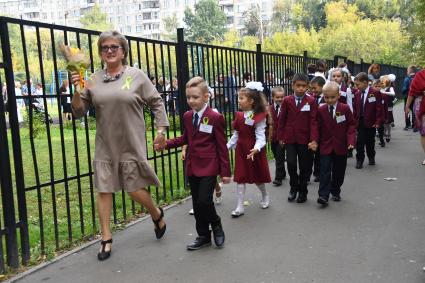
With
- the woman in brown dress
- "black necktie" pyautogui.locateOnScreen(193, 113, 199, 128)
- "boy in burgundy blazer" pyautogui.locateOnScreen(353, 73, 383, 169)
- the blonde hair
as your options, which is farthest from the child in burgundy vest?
"boy in burgundy blazer" pyautogui.locateOnScreen(353, 73, 383, 169)

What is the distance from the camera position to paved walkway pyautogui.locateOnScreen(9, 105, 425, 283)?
12.7 feet

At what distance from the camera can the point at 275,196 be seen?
6539 millimetres

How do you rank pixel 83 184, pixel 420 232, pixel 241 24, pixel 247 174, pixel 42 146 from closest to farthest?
1. pixel 420 232
2. pixel 247 174
3. pixel 83 184
4. pixel 42 146
5. pixel 241 24

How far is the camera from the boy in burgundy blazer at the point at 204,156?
4.45 metres

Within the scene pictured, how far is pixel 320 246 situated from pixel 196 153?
1.40 metres

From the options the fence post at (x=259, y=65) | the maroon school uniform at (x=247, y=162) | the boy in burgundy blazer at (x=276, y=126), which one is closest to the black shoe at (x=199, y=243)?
the maroon school uniform at (x=247, y=162)

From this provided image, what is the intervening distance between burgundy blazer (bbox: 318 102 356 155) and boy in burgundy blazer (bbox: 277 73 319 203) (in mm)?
135

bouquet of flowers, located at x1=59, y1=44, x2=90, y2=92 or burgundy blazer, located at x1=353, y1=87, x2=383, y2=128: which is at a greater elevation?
bouquet of flowers, located at x1=59, y1=44, x2=90, y2=92

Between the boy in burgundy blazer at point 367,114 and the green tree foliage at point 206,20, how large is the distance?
85.0 m

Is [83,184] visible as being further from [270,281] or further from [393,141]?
[393,141]

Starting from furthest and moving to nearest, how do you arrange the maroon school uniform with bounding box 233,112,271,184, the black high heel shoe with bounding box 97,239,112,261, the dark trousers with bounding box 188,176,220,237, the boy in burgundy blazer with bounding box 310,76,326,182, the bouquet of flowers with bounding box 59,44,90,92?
the boy in burgundy blazer with bounding box 310,76,326,182
the maroon school uniform with bounding box 233,112,271,184
the dark trousers with bounding box 188,176,220,237
the black high heel shoe with bounding box 97,239,112,261
the bouquet of flowers with bounding box 59,44,90,92

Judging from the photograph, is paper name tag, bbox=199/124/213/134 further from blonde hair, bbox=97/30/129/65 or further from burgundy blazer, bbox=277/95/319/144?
burgundy blazer, bbox=277/95/319/144

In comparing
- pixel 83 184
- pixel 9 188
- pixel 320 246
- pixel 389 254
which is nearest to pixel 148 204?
pixel 9 188

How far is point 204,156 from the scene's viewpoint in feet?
14.7
